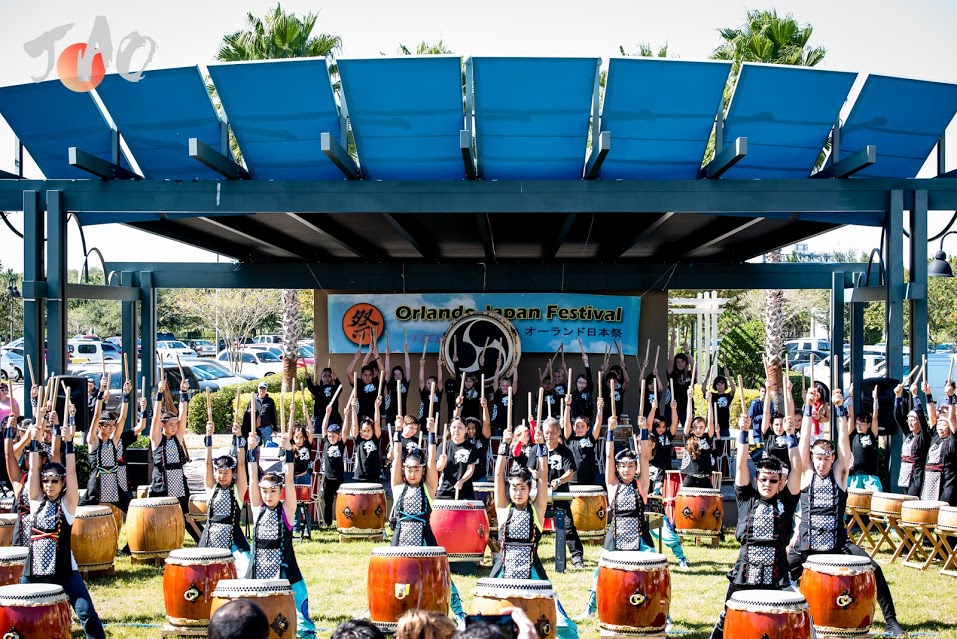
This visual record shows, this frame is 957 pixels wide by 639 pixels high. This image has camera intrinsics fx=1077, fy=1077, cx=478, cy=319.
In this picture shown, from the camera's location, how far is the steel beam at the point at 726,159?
10.9 meters

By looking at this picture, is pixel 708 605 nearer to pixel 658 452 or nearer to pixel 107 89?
pixel 658 452

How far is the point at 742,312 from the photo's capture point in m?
46.9

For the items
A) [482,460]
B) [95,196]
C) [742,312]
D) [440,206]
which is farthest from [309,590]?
[742,312]

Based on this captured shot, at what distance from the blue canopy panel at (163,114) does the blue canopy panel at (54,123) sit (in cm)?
42

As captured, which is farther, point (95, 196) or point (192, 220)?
point (192, 220)

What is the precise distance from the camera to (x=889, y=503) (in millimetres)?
11055

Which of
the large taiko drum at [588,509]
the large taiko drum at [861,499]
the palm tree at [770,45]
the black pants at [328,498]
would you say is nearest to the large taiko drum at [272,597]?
the large taiko drum at [588,509]

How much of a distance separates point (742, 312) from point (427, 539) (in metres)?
40.7

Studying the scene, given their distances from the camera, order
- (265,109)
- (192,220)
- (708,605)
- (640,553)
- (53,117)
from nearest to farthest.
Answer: (640,553) < (708,605) < (265,109) < (53,117) < (192,220)

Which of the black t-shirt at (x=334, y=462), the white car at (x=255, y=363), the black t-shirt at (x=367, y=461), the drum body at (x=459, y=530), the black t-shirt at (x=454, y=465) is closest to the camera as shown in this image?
the drum body at (x=459, y=530)

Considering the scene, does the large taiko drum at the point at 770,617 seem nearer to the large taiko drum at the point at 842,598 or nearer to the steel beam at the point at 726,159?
→ the large taiko drum at the point at 842,598

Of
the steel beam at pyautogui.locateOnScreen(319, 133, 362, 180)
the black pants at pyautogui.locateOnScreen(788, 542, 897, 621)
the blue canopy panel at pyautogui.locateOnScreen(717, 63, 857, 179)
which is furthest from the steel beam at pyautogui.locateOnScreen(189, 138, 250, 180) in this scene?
the black pants at pyautogui.locateOnScreen(788, 542, 897, 621)

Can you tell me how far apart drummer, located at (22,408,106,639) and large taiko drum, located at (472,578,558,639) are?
102 inches

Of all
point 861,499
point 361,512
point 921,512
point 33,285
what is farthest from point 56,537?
point 861,499
